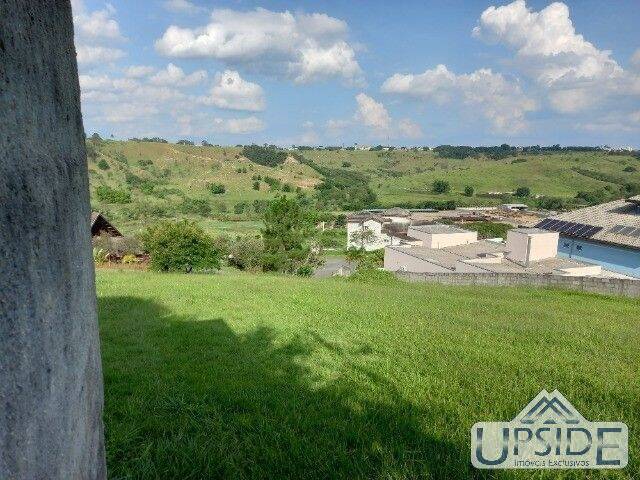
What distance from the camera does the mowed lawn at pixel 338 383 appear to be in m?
3.43

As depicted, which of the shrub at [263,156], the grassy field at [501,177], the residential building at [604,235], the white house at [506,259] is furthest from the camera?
the shrub at [263,156]

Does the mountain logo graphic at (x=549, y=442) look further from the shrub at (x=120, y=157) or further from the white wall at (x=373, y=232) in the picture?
the shrub at (x=120, y=157)

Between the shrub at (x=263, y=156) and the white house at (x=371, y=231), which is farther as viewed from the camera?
the shrub at (x=263, y=156)

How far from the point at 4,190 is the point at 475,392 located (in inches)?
192

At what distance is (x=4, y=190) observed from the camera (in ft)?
4.69

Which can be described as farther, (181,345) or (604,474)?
(181,345)

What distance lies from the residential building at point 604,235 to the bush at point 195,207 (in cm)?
6736

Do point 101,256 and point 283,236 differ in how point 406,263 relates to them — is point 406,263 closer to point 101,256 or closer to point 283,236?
point 283,236

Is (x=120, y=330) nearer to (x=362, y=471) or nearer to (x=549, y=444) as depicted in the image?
(x=362, y=471)

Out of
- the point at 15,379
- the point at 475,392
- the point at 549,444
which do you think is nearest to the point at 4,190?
the point at 15,379

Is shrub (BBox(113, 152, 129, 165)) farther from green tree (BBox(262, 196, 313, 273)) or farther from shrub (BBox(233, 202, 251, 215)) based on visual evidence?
green tree (BBox(262, 196, 313, 273))

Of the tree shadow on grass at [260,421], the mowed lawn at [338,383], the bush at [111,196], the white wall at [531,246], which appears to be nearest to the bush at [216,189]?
the bush at [111,196]

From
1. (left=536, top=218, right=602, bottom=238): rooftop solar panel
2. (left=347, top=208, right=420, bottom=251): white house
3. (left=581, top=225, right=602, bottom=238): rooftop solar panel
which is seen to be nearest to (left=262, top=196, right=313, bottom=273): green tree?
(left=536, top=218, right=602, bottom=238): rooftop solar panel

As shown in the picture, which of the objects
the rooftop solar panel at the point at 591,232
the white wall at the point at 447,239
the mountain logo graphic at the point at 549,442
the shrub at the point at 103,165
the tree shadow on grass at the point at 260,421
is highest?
the shrub at the point at 103,165
